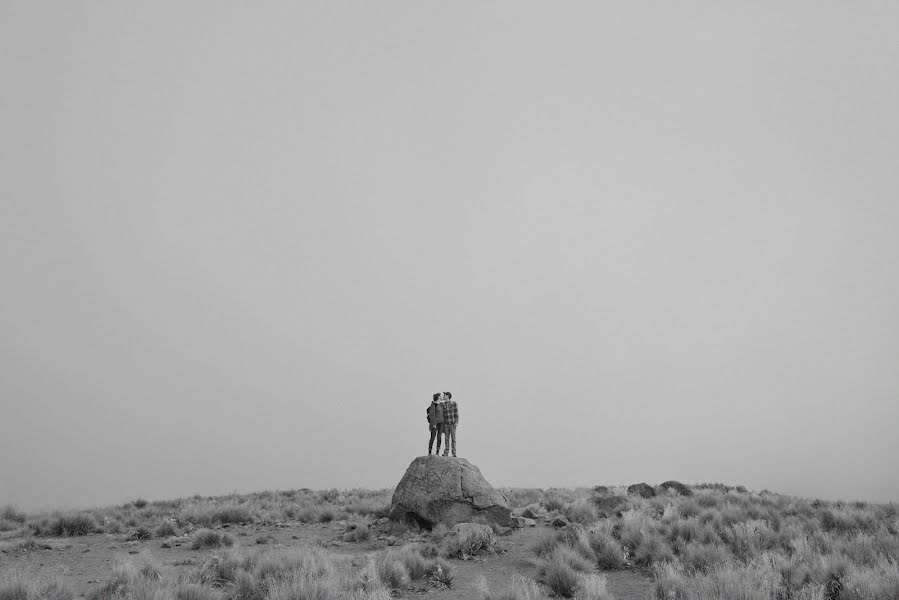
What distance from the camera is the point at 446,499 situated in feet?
50.3

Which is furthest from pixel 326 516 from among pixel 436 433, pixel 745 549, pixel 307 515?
pixel 745 549

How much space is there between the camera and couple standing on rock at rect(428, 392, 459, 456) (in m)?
21.1

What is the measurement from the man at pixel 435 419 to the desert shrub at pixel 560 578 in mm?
11246

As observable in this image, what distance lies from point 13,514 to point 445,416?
17045 millimetres

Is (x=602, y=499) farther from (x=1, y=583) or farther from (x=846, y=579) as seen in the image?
(x=1, y=583)

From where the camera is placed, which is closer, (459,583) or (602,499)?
(459,583)

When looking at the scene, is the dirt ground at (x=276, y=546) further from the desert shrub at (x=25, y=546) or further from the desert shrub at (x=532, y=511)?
the desert shrub at (x=532, y=511)

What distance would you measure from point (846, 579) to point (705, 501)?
10506 mm

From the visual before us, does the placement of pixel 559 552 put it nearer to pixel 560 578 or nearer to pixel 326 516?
pixel 560 578

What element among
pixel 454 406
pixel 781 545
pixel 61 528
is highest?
pixel 454 406

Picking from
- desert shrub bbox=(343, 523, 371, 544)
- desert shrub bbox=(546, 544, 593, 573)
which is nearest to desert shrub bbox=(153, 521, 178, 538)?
desert shrub bbox=(343, 523, 371, 544)

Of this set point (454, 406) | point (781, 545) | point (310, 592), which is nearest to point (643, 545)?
point (781, 545)

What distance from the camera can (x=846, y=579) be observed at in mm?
8180

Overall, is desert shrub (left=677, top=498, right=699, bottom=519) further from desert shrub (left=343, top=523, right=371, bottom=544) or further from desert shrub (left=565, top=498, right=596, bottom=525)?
desert shrub (left=343, top=523, right=371, bottom=544)
